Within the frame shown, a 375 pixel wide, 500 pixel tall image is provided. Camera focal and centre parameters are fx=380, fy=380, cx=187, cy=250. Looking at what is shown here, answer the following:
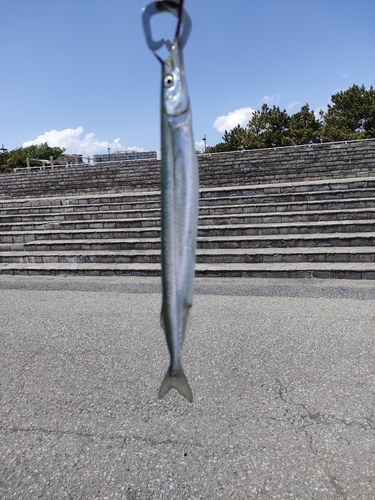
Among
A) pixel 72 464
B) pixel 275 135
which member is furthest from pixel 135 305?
pixel 275 135

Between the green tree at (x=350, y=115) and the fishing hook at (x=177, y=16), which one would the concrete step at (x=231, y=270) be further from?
the green tree at (x=350, y=115)

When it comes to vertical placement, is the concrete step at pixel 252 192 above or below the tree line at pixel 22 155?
below

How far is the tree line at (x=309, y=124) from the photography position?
33844 mm

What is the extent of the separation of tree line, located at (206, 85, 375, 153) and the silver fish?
35420 mm

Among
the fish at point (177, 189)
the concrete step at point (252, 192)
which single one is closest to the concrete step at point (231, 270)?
the concrete step at point (252, 192)

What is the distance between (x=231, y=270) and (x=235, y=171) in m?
6.50

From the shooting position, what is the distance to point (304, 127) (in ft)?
→ 116

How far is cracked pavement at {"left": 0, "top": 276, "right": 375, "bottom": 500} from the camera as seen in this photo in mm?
2504

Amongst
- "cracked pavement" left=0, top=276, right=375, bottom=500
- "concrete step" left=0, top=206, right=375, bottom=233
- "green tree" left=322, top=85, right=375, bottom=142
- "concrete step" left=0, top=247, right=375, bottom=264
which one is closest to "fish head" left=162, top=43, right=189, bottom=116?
"cracked pavement" left=0, top=276, right=375, bottom=500

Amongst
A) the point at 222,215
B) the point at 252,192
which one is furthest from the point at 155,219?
the point at 252,192

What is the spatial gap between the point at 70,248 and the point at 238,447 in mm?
7561

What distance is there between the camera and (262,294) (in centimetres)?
630

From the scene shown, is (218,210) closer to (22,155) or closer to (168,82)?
(168,82)

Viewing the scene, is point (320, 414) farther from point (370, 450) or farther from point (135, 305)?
point (135, 305)
